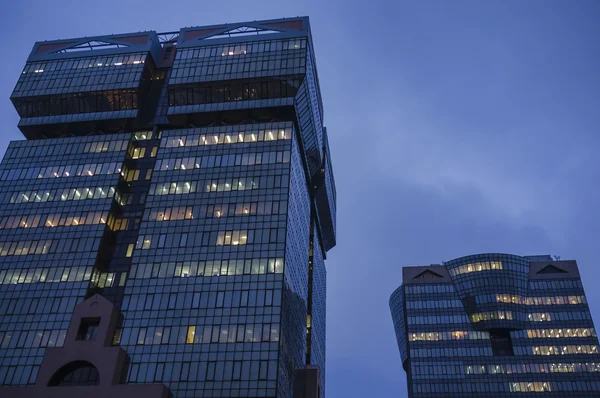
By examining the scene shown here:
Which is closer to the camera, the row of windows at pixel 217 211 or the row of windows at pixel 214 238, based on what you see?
the row of windows at pixel 214 238

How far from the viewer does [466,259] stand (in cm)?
16262

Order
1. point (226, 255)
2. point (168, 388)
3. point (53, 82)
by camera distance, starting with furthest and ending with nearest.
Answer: point (53, 82) → point (226, 255) → point (168, 388)

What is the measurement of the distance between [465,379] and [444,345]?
10.4 m

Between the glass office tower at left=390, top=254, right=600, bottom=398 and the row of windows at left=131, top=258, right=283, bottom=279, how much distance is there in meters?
81.0

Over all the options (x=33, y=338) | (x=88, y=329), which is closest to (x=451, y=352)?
(x=88, y=329)

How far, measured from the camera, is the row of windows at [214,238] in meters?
91.6

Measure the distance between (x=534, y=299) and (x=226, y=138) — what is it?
102850 millimetres

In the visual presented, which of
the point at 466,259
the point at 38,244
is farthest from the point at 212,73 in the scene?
the point at 466,259

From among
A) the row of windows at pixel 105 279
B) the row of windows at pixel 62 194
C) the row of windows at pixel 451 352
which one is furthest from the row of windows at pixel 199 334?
the row of windows at pixel 451 352

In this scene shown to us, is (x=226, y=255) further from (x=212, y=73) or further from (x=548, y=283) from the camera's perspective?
(x=548, y=283)

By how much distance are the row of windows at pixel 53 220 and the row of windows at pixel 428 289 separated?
96483mm

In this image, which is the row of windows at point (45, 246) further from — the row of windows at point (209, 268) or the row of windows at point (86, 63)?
the row of windows at point (86, 63)

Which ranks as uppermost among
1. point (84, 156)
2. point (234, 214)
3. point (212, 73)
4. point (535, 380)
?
point (212, 73)

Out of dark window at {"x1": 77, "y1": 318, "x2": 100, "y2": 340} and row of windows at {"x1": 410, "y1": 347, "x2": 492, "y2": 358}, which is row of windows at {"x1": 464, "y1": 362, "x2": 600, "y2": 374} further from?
dark window at {"x1": 77, "y1": 318, "x2": 100, "y2": 340}
